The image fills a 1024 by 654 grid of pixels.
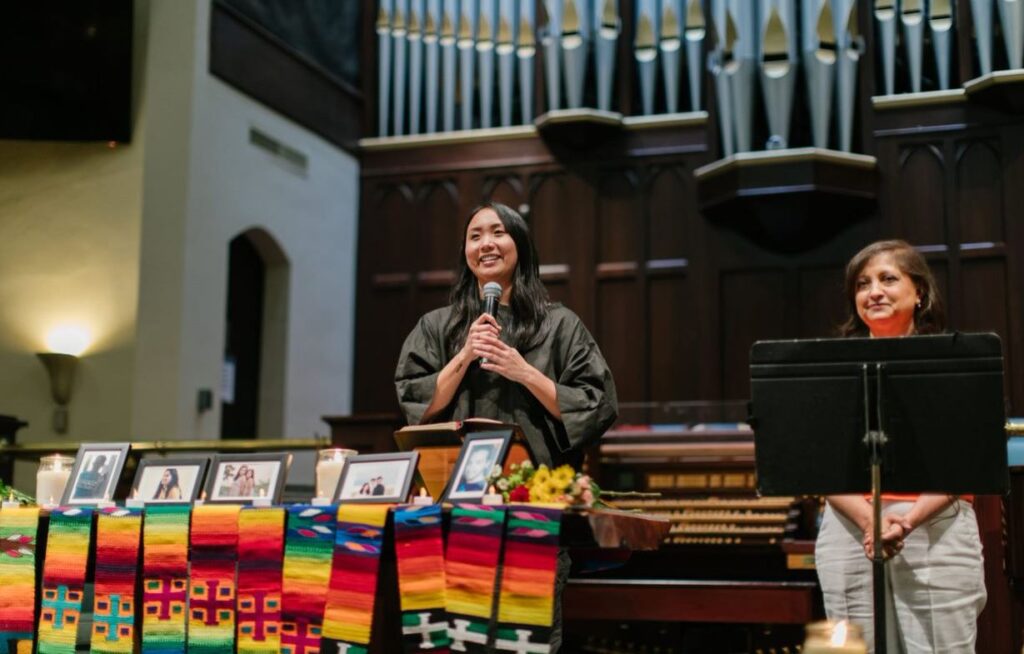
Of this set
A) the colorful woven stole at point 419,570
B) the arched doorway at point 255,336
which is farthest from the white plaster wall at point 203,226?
the colorful woven stole at point 419,570

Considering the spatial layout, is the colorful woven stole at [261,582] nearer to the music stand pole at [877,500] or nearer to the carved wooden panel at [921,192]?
the music stand pole at [877,500]

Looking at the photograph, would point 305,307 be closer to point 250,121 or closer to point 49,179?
point 250,121

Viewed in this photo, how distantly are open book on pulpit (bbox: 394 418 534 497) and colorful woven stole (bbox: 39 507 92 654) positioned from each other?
0.87m

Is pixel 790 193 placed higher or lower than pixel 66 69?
lower

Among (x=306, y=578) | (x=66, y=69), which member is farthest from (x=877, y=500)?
(x=66, y=69)

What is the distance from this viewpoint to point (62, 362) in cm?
763

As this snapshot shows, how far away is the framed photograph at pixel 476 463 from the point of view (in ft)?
9.86

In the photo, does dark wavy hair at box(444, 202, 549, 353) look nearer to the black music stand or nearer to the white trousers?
the black music stand

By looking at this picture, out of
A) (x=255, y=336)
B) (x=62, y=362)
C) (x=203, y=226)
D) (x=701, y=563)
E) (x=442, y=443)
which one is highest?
(x=203, y=226)

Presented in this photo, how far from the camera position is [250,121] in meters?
8.65

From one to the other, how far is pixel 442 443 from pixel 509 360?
285 millimetres

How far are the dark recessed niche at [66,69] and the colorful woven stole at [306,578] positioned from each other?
17.7 ft

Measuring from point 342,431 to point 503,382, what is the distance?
3663 mm

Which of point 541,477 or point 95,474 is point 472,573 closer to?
point 541,477
